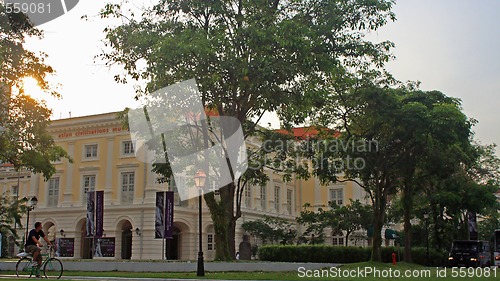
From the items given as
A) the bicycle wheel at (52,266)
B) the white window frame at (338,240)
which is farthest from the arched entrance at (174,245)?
the bicycle wheel at (52,266)

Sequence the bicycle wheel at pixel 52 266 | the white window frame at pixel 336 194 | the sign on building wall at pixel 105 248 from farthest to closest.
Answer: the white window frame at pixel 336 194, the sign on building wall at pixel 105 248, the bicycle wheel at pixel 52 266

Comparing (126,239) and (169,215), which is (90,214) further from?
(126,239)

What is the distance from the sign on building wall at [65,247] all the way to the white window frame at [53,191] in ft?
11.4

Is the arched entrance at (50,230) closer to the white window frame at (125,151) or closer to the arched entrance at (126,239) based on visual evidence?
the arched entrance at (126,239)

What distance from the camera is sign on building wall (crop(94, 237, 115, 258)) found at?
48625mm

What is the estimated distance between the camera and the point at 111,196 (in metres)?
50.0

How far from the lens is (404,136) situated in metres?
31.1

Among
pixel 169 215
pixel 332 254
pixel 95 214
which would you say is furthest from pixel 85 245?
pixel 332 254

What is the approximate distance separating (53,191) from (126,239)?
26.3 feet

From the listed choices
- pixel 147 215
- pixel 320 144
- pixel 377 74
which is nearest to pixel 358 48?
pixel 377 74

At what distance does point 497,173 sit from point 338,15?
110 feet

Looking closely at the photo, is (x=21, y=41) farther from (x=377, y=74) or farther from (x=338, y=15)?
(x=377, y=74)

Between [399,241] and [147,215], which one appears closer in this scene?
[147,215]

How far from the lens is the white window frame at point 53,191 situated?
52.6 metres
